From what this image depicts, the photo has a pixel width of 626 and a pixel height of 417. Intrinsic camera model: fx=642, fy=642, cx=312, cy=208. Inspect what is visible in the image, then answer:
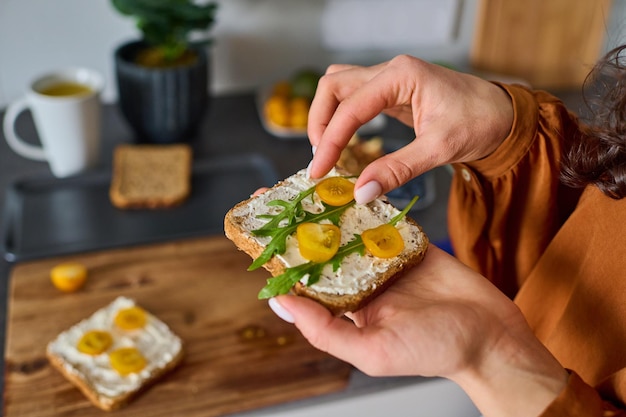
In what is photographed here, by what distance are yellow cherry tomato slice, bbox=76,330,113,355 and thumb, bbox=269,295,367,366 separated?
52cm

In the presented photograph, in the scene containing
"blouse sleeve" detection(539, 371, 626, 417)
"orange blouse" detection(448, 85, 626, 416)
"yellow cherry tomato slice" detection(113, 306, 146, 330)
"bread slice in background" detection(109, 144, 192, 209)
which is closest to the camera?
"blouse sleeve" detection(539, 371, 626, 417)

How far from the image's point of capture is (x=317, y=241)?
2.90ft

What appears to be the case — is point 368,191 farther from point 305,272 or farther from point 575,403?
point 575,403

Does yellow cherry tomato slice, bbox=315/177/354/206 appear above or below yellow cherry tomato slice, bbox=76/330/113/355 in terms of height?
above

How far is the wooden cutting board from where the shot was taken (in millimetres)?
1111

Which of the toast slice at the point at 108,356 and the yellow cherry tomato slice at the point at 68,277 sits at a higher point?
the yellow cherry tomato slice at the point at 68,277

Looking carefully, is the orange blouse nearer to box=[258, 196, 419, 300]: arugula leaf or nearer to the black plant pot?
box=[258, 196, 419, 300]: arugula leaf

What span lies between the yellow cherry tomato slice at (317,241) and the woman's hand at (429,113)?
0.32ft

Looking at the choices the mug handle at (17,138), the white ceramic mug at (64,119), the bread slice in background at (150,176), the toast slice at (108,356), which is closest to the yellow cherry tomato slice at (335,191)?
the toast slice at (108,356)

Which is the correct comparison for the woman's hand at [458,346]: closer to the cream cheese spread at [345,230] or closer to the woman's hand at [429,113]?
the cream cheese spread at [345,230]

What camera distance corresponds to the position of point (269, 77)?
77.9 inches

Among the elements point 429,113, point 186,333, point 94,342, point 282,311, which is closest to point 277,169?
point 186,333

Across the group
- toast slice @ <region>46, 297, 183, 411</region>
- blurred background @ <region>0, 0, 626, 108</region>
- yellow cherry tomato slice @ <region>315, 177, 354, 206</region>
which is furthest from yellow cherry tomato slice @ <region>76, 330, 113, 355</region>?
blurred background @ <region>0, 0, 626, 108</region>

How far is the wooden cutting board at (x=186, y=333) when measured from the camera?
1111 mm
